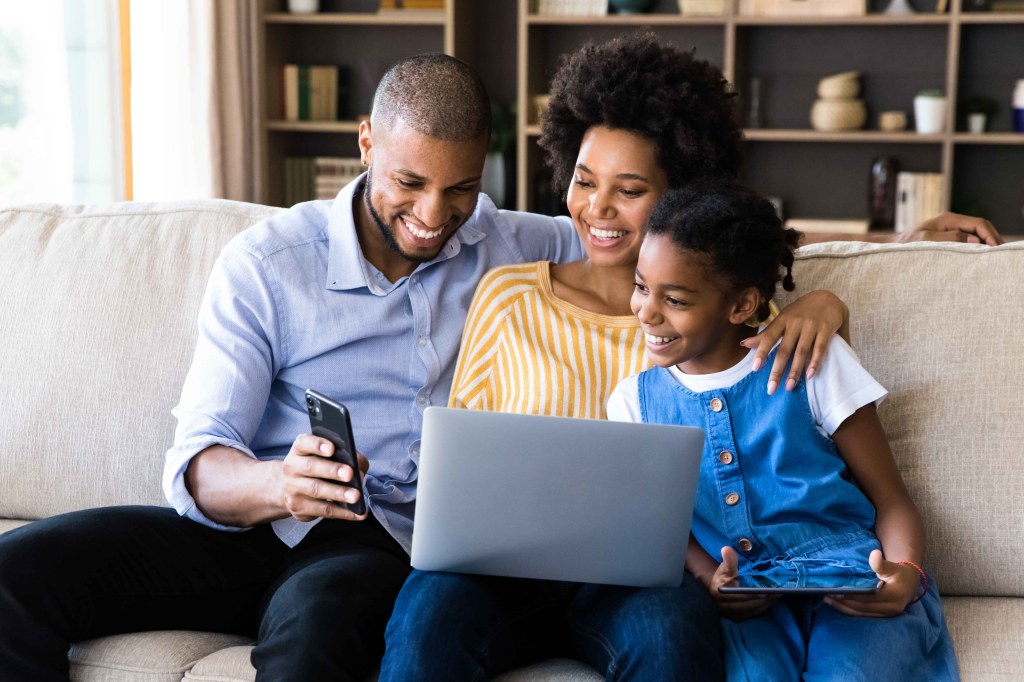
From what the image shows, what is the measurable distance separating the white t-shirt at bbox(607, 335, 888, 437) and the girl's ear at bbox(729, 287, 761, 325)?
0.05 m

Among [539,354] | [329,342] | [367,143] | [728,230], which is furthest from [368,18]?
[728,230]

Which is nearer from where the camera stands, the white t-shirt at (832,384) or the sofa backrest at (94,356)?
the white t-shirt at (832,384)

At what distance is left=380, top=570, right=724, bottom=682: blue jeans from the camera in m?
1.26

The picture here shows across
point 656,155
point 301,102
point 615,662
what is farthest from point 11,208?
point 301,102

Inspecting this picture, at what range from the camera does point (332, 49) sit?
4457 millimetres

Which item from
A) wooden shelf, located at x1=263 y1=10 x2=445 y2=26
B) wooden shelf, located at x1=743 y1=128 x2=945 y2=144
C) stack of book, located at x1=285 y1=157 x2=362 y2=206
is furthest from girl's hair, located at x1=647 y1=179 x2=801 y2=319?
stack of book, located at x1=285 y1=157 x2=362 y2=206

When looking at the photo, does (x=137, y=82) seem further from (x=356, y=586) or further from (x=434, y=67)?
(x=356, y=586)

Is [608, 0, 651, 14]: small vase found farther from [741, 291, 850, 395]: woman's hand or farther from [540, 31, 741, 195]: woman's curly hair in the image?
[741, 291, 850, 395]: woman's hand

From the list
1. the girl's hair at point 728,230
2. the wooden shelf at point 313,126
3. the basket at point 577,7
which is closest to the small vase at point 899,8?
the basket at point 577,7

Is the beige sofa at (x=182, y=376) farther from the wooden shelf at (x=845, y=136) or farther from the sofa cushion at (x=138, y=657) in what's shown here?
the wooden shelf at (x=845, y=136)

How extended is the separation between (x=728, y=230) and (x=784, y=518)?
37 cm

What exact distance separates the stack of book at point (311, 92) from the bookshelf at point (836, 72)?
0.71 m

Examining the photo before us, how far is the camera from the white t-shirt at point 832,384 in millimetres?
1444

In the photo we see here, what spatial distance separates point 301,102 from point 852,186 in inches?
80.4
